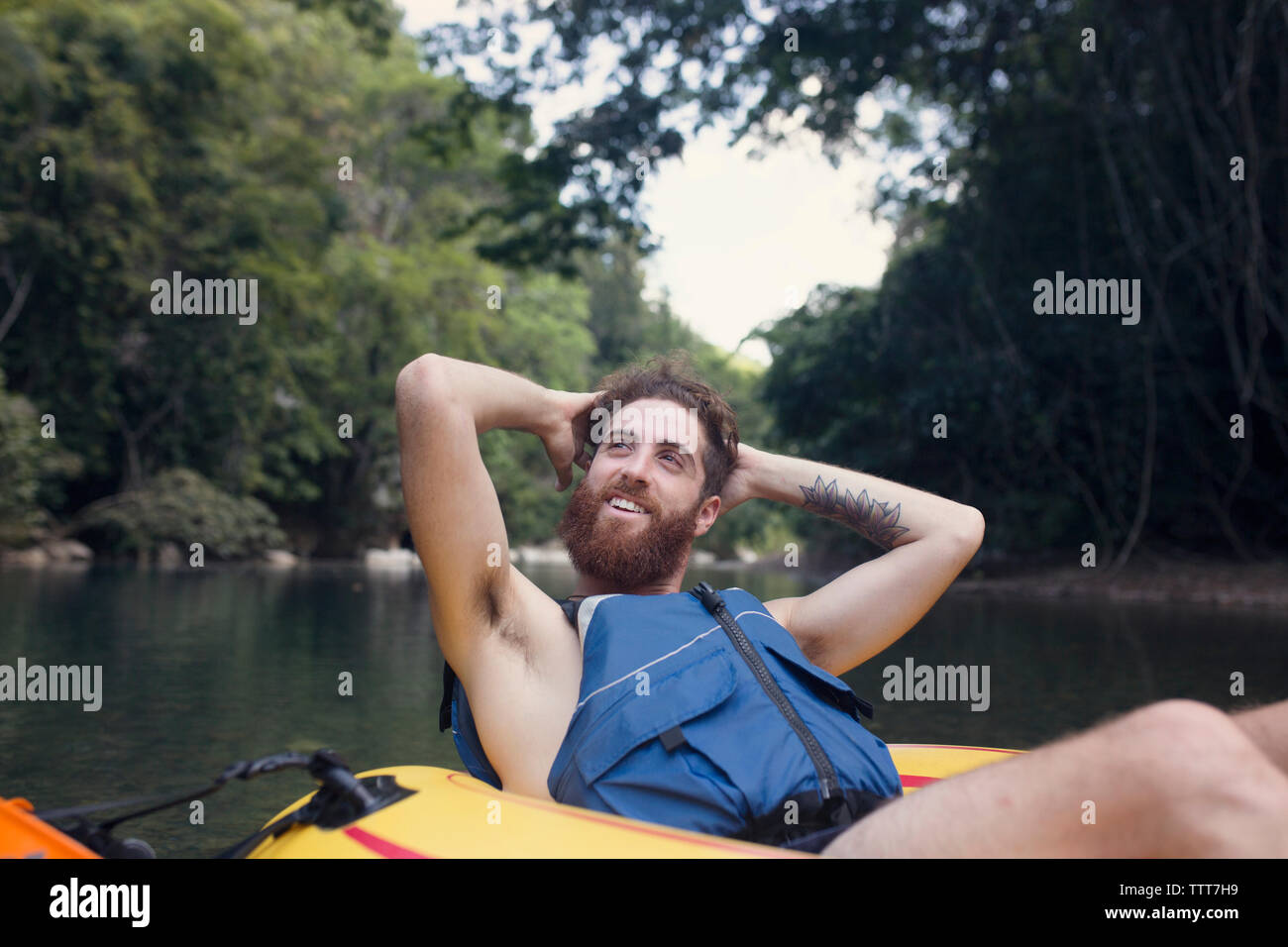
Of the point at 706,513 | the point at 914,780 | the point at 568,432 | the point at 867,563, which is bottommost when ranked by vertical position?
the point at 914,780

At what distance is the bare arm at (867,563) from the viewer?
2.35 m

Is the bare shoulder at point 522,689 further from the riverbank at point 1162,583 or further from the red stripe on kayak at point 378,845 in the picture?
the riverbank at point 1162,583

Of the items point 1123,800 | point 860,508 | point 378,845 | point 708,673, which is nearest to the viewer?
point 1123,800

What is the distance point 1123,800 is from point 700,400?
4.57 ft

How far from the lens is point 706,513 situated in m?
2.37

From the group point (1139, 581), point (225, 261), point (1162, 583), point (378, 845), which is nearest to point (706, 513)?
point (378, 845)

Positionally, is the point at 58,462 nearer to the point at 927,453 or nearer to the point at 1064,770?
the point at 927,453

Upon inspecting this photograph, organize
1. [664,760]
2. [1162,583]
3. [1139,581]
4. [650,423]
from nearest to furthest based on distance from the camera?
[664,760]
[650,423]
[1162,583]
[1139,581]

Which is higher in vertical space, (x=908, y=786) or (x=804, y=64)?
(x=804, y=64)

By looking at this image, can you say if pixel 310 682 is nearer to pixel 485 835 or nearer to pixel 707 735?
pixel 707 735

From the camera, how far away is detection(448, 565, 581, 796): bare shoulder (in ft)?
6.08

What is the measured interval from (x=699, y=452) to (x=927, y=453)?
45.2ft

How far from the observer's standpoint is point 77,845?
1.37 m
